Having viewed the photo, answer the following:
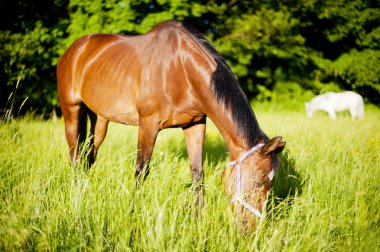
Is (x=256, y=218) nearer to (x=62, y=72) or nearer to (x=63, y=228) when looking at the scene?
(x=63, y=228)

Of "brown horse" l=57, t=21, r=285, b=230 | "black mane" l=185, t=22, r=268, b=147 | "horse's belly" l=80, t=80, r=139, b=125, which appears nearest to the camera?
"brown horse" l=57, t=21, r=285, b=230

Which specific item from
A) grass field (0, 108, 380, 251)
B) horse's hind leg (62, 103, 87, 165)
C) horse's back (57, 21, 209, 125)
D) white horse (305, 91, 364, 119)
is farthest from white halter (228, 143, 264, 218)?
white horse (305, 91, 364, 119)

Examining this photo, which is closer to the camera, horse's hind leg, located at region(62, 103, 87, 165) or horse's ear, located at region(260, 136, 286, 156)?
horse's ear, located at region(260, 136, 286, 156)

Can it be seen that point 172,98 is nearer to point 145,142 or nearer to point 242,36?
point 145,142

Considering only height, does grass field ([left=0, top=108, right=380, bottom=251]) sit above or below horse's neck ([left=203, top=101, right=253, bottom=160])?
below

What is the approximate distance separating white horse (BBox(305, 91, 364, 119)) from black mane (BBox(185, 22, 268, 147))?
8.21m

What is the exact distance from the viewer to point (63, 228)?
1745 millimetres

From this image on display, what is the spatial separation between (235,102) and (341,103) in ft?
28.9

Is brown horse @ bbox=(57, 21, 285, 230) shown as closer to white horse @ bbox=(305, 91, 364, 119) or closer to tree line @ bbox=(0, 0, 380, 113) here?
tree line @ bbox=(0, 0, 380, 113)

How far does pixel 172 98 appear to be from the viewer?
248cm

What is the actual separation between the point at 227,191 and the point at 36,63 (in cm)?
924

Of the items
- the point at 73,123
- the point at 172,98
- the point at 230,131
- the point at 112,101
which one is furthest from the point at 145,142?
the point at 73,123

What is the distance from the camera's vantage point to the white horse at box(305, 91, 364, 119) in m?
9.18

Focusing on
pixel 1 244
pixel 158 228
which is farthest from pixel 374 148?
pixel 1 244
